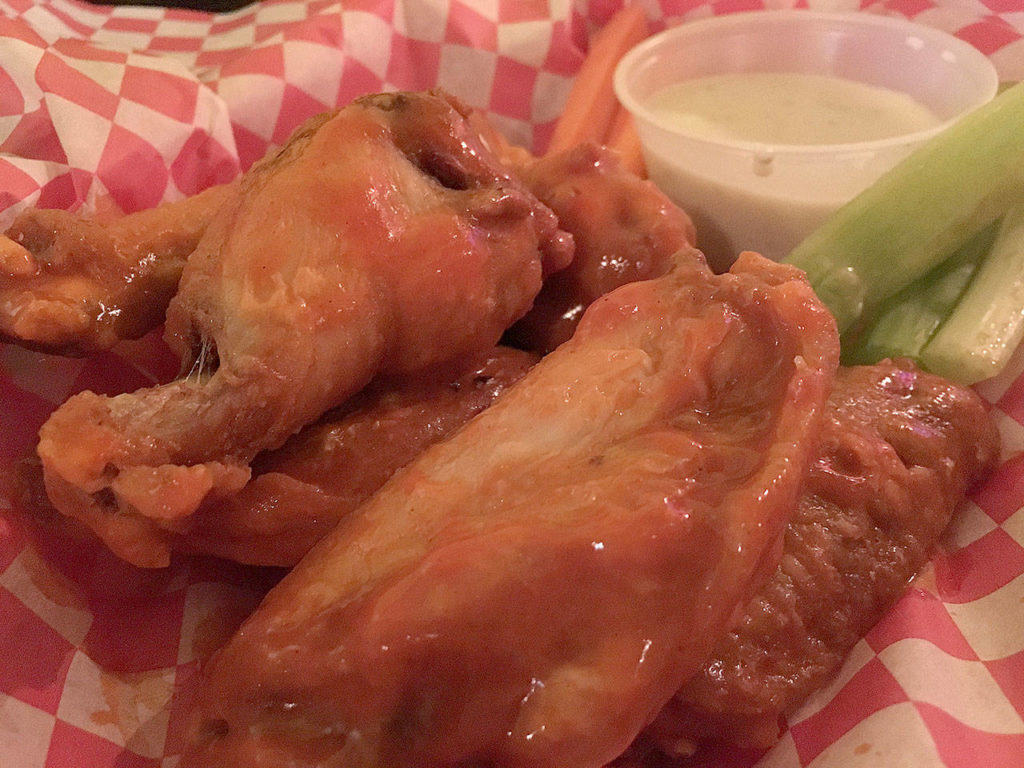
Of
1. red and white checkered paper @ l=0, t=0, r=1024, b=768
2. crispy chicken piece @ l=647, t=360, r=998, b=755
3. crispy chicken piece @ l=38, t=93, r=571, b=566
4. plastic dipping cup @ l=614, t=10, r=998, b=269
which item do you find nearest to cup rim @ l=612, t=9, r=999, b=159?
plastic dipping cup @ l=614, t=10, r=998, b=269

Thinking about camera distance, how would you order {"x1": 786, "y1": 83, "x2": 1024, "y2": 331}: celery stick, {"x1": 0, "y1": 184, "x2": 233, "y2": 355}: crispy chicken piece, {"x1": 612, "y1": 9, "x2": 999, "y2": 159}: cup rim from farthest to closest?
{"x1": 612, "y1": 9, "x2": 999, "y2": 159}: cup rim < {"x1": 786, "y1": 83, "x2": 1024, "y2": 331}: celery stick < {"x1": 0, "y1": 184, "x2": 233, "y2": 355}: crispy chicken piece

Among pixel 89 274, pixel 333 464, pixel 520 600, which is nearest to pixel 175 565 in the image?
pixel 333 464

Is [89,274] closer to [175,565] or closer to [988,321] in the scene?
[175,565]

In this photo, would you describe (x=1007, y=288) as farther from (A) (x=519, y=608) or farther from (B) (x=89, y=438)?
(B) (x=89, y=438)

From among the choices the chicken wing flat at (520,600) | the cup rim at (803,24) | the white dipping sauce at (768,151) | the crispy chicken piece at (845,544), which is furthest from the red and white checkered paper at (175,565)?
the white dipping sauce at (768,151)

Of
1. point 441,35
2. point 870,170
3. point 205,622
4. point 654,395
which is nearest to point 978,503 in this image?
point 654,395

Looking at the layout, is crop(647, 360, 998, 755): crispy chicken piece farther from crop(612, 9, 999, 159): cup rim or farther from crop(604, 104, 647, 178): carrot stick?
crop(604, 104, 647, 178): carrot stick
